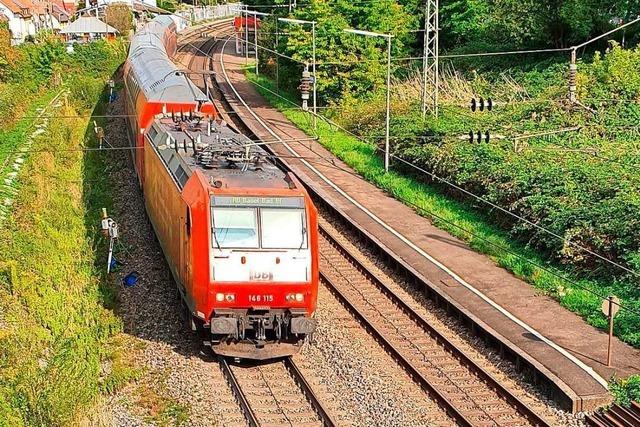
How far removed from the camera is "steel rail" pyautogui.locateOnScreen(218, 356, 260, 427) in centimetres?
1413

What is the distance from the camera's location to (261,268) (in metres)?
15.7

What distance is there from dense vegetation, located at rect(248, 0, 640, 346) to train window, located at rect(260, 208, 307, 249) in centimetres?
688

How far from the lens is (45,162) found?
2878 centimetres

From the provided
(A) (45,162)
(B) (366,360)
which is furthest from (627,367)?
(A) (45,162)

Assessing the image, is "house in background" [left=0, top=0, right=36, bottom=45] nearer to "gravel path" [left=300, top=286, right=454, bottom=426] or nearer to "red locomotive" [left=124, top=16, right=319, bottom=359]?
"red locomotive" [left=124, top=16, right=319, bottom=359]

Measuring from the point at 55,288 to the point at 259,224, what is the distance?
6.31 m

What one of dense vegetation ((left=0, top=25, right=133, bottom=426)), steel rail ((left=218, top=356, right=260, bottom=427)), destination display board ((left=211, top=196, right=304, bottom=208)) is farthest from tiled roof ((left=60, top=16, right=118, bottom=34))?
steel rail ((left=218, top=356, right=260, bottom=427))

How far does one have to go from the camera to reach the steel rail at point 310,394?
46.6 feet

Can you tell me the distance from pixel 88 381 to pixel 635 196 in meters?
14.0

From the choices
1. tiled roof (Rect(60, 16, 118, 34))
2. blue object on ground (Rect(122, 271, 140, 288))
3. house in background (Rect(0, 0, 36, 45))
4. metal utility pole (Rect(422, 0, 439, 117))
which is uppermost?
house in background (Rect(0, 0, 36, 45))

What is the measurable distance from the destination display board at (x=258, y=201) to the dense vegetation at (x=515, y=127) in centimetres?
713

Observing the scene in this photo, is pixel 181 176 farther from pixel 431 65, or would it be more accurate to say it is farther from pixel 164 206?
pixel 431 65

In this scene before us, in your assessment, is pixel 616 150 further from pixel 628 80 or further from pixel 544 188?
Result: pixel 628 80

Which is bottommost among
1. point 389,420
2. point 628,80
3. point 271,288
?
point 389,420
